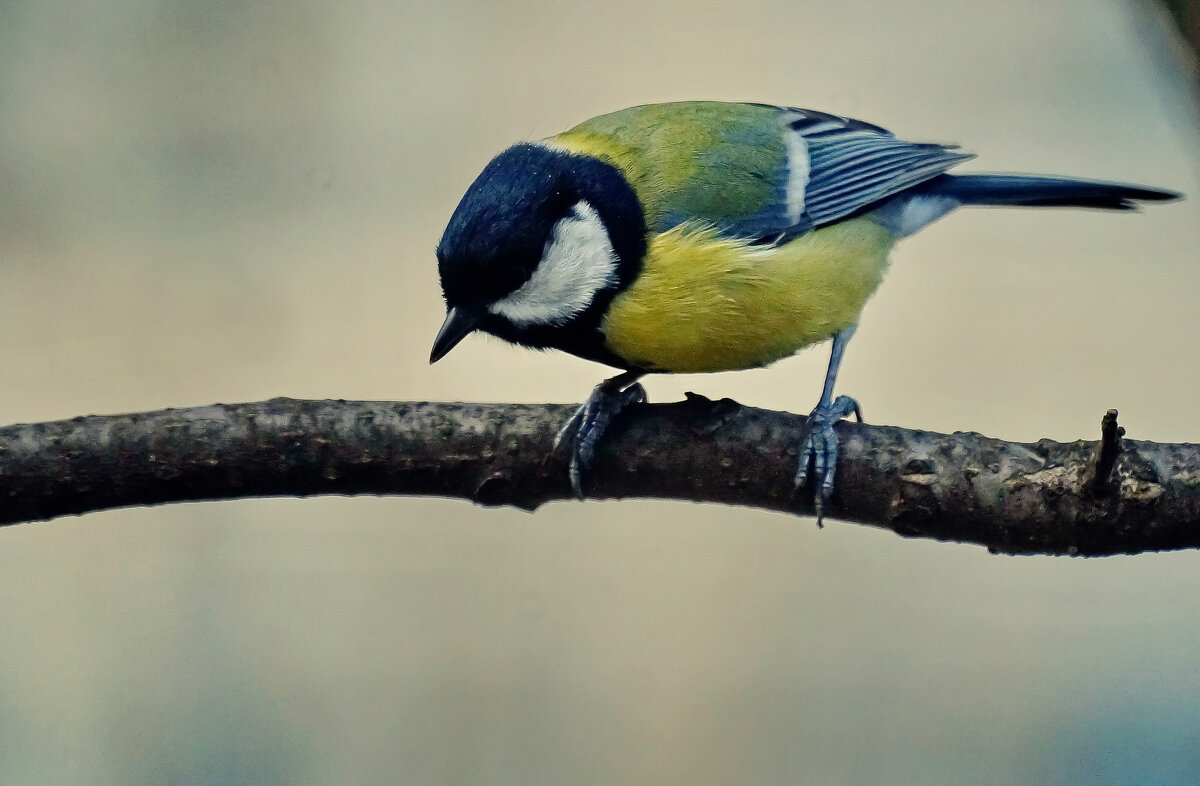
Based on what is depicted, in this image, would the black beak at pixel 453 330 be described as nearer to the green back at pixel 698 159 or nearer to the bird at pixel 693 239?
the bird at pixel 693 239

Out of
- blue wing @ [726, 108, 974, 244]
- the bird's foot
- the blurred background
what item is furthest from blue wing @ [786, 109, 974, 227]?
the bird's foot

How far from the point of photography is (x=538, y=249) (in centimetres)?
74

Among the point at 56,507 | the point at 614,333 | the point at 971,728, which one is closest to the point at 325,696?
the point at 56,507

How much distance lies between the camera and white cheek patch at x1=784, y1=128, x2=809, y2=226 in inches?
36.2

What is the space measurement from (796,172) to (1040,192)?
0.25 metres

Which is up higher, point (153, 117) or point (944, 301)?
point (153, 117)

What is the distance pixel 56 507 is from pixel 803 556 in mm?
857

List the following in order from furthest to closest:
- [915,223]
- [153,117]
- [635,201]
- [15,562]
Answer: [153,117] < [15,562] < [915,223] < [635,201]

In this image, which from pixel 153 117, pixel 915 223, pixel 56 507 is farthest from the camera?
pixel 153 117

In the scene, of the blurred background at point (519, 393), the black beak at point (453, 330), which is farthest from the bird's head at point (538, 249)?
the blurred background at point (519, 393)

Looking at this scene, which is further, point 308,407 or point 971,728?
point 971,728

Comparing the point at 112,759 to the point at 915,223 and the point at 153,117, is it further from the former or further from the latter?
the point at 915,223

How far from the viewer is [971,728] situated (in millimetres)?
1128

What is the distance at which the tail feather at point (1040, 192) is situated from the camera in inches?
35.9
